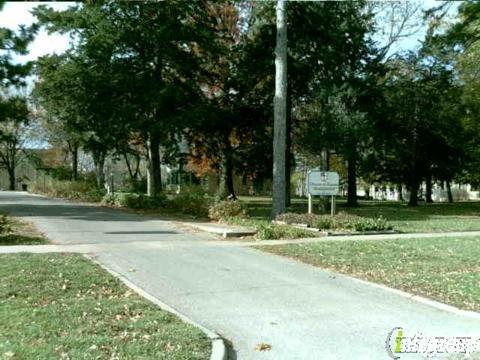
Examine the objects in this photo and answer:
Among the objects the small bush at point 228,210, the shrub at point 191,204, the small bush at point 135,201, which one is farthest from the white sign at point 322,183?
the small bush at point 135,201

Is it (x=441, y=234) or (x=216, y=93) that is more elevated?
(x=216, y=93)

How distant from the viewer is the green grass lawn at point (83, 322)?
5.73 metres

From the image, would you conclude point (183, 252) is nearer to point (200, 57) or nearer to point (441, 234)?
point (441, 234)

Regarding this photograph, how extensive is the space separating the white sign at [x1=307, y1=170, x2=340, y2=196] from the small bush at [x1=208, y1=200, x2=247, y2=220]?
256 centimetres

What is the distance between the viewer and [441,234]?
17656 mm

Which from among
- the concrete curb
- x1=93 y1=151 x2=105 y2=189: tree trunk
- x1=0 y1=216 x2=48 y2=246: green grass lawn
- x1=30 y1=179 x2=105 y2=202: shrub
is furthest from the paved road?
x1=93 y1=151 x2=105 y2=189: tree trunk

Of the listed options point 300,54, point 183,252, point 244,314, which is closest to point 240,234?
point 183,252

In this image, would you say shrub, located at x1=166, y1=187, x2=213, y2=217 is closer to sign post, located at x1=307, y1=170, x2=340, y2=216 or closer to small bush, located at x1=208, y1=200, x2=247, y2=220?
small bush, located at x1=208, y1=200, x2=247, y2=220

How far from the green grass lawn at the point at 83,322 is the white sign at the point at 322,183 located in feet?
35.5

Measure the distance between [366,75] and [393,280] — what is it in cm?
2391

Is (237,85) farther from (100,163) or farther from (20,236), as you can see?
(20,236)

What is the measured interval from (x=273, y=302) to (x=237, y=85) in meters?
25.1

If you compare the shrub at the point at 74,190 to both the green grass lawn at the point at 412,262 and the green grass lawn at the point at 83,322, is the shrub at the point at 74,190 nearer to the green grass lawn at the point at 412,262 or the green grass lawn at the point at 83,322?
the green grass lawn at the point at 412,262

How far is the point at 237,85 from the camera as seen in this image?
32.6 meters
